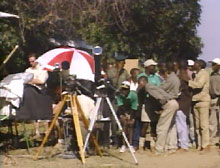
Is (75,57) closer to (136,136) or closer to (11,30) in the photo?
(136,136)

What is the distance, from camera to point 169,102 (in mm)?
11922

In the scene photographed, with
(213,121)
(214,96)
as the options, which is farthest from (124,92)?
(213,121)

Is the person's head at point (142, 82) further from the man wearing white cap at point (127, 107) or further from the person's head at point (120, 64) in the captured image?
the person's head at point (120, 64)

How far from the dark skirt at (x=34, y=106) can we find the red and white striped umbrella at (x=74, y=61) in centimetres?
95

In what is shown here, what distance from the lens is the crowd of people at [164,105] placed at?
39.4 ft

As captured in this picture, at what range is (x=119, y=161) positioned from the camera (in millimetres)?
10984

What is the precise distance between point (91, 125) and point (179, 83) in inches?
89.5

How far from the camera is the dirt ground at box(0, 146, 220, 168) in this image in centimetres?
1058

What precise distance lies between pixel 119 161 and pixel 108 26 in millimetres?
11237

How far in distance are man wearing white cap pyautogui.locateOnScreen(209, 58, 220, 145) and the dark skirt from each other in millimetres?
3624

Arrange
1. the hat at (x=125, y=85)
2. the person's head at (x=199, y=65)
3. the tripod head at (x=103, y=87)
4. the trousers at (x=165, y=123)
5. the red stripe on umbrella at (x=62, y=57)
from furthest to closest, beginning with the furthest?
the person's head at (x=199, y=65), the red stripe on umbrella at (x=62, y=57), the hat at (x=125, y=85), the trousers at (x=165, y=123), the tripod head at (x=103, y=87)

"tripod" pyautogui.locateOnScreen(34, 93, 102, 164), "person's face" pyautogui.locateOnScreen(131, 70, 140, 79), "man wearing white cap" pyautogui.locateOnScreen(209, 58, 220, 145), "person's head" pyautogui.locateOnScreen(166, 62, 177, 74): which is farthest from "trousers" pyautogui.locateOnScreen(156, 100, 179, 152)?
"tripod" pyautogui.locateOnScreen(34, 93, 102, 164)

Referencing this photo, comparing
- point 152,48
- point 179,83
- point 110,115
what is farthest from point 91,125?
point 152,48

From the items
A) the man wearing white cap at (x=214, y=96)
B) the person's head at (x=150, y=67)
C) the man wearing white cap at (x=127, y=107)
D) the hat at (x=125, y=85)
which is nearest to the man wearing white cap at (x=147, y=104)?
the person's head at (x=150, y=67)
